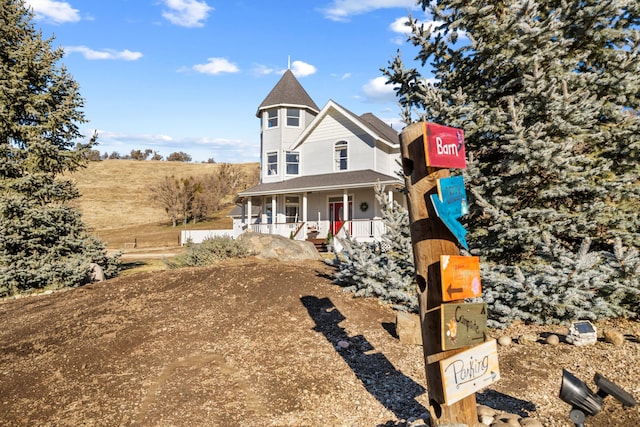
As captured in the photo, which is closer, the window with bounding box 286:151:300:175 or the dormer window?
the dormer window

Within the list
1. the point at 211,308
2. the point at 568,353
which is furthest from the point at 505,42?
the point at 211,308

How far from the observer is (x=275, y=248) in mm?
11578

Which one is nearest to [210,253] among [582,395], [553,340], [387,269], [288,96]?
[387,269]

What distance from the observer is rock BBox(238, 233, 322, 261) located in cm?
1135

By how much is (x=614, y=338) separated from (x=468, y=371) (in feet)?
10.5

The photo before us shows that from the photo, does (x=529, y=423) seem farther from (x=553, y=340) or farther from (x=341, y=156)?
(x=341, y=156)

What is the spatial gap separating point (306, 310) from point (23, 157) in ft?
37.0

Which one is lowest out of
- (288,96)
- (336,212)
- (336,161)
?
(336,212)

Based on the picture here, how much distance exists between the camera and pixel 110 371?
4734mm

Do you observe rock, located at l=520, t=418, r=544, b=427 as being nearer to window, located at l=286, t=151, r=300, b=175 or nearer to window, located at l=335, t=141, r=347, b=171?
window, located at l=335, t=141, r=347, b=171

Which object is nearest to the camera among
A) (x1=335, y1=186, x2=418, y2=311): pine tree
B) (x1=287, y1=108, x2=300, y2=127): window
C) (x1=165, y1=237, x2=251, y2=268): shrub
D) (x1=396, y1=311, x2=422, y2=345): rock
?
(x1=396, y1=311, x2=422, y2=345): rock

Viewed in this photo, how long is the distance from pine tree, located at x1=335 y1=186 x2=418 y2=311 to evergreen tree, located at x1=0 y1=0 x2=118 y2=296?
852 cm

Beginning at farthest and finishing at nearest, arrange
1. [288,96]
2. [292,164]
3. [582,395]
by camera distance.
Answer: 1. [288,96]
2. [292,164]
3. [582,395]

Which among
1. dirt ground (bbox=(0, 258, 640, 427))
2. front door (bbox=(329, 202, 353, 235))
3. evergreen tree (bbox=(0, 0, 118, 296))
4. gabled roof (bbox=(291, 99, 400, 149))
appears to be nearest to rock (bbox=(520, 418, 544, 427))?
dirt ground (bbox=(0, 258, 640, 427))
